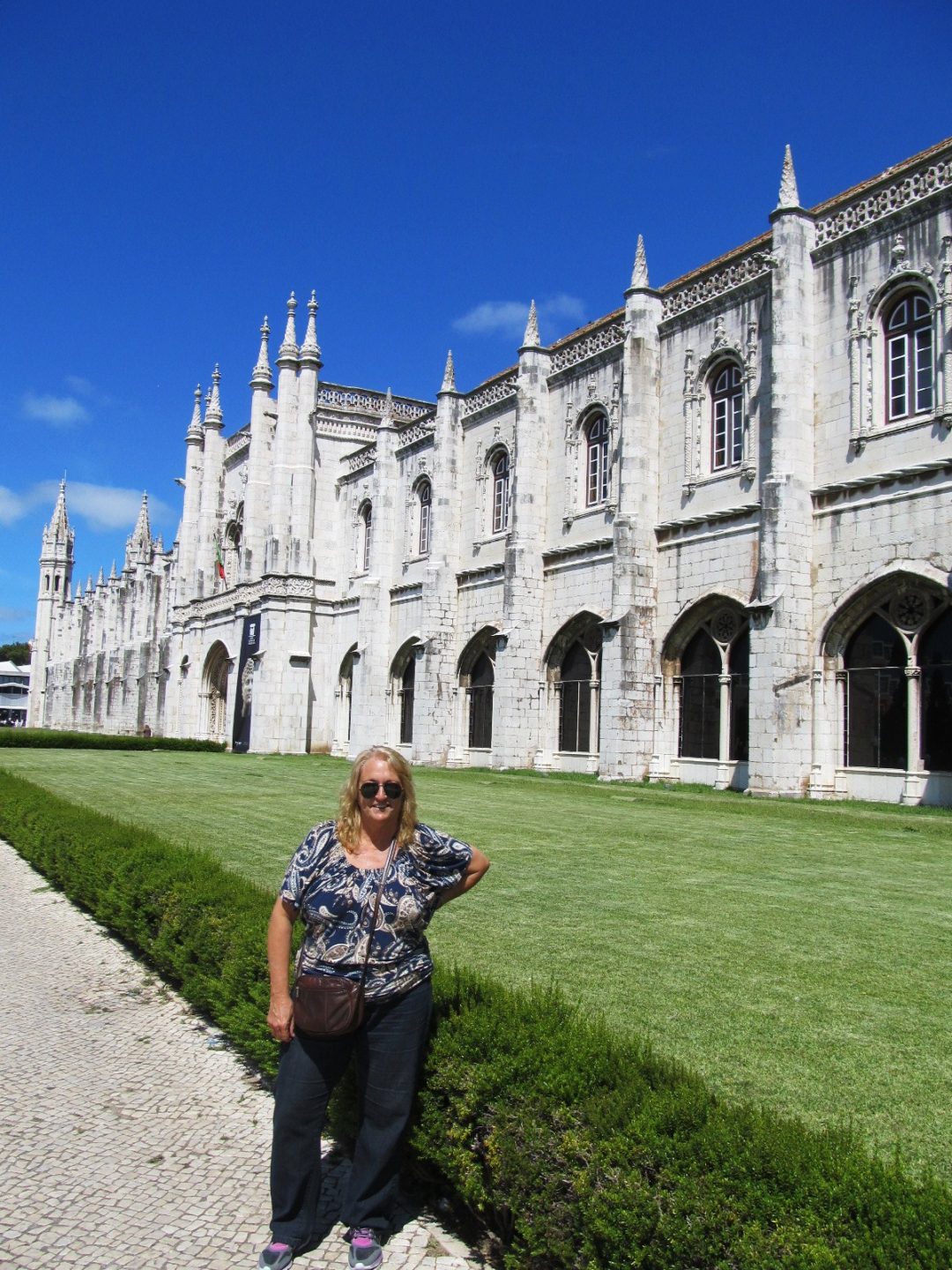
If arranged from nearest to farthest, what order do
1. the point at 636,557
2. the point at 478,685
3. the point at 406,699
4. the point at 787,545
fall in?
the point at 787,545 < the point at 636,557 < the point at 478,685 < the point at 406,699

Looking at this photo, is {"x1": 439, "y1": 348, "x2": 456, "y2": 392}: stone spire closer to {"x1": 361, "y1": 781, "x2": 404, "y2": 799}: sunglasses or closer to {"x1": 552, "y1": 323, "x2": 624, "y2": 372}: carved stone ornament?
{"x1": 552, "y1": 323, "x2": 624, "y2": 372}: carved stone ornament

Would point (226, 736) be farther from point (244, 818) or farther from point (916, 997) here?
point (916, 997)

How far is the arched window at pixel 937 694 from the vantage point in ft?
56.6

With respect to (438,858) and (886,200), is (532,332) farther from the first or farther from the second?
(438,858)

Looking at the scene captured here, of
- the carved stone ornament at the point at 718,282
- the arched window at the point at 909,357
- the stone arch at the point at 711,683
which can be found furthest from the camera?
the stone arch at the point at 711,683

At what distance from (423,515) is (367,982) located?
1255 inches

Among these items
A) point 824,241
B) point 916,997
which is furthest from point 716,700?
point 916,997

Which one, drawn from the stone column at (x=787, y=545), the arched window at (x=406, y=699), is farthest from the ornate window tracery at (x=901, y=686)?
the arched window at (x=406, y=699)

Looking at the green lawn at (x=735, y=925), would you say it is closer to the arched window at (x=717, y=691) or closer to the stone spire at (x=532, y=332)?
the arched window at (x=717, y=691)

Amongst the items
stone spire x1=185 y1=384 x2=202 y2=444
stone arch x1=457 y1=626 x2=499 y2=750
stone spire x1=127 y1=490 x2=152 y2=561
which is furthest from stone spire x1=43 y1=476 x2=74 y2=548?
stone arch x1=457 y1=626 x2=499 y2=750

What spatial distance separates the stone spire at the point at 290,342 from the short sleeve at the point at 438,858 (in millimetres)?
40066

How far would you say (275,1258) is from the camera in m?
3.68

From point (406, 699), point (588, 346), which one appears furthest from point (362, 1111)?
point (406, 699)

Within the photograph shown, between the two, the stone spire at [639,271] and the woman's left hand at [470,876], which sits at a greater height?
the stone spire at [639,271]
